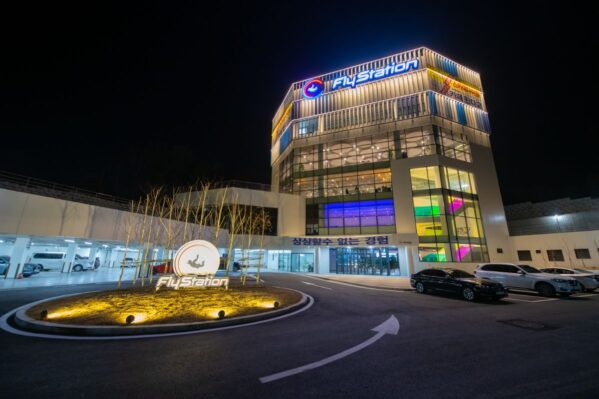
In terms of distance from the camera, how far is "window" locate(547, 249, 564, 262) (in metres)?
25.5

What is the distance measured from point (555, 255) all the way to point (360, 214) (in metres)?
20.7

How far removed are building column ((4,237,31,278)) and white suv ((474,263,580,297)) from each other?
105 feet

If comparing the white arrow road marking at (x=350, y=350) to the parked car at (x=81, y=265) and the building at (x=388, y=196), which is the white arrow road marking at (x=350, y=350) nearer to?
the building at (x=388, y=196)

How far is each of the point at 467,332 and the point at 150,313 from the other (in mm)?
9288

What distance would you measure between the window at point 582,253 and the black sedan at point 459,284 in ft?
72.0

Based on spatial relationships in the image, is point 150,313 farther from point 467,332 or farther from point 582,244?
point 582,244

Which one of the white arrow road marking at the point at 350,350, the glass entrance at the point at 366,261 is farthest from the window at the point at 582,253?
the white arrow road marking at the point at 350,350

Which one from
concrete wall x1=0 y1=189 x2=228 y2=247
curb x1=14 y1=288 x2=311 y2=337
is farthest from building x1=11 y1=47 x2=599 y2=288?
curb x1=14 y1=288 x2=311 y2=337

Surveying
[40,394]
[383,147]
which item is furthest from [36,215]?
[383,147]

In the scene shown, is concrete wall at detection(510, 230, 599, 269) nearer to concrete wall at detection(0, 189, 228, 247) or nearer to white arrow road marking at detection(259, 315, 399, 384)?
white arrow road marking at detection(259, 315, 399, 384)

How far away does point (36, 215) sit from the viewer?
1552cm

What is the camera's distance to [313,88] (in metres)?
39.4

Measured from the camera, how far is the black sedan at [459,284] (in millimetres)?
11258

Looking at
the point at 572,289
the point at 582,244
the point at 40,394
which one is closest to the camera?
the point at 40,394
